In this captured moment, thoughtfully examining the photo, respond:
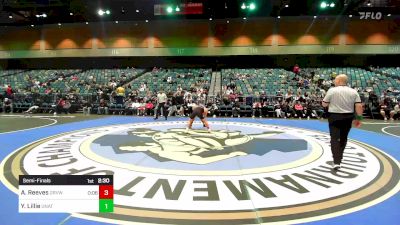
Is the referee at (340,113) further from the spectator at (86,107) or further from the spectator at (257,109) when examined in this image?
the spectator at (86,107)

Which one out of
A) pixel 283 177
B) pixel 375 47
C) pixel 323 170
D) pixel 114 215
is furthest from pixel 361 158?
pixel 375 47

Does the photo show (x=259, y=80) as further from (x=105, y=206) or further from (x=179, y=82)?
(x=105, y=206)

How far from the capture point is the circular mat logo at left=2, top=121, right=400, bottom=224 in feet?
10.9

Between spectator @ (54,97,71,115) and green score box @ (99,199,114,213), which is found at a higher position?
spectator @ (54,97,71,115)

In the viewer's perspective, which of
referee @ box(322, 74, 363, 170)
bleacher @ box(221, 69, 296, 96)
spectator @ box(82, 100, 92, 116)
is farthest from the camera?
bleacher @ box(221, 69, 296, 96)

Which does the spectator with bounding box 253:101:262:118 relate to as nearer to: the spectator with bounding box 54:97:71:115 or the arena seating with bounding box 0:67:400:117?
the arena seating with bounding box 0:67:400:117

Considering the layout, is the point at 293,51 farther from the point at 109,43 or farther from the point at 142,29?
the point at 109,43

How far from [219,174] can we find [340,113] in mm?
2140

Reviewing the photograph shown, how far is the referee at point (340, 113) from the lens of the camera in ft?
16.0

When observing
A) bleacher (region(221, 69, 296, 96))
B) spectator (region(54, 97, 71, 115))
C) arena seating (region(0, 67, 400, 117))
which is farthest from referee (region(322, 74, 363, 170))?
spectator (region(54, 97, 71, 115))

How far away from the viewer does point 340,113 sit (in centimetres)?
488

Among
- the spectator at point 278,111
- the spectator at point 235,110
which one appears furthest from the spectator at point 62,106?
the spectator at point 278,111
